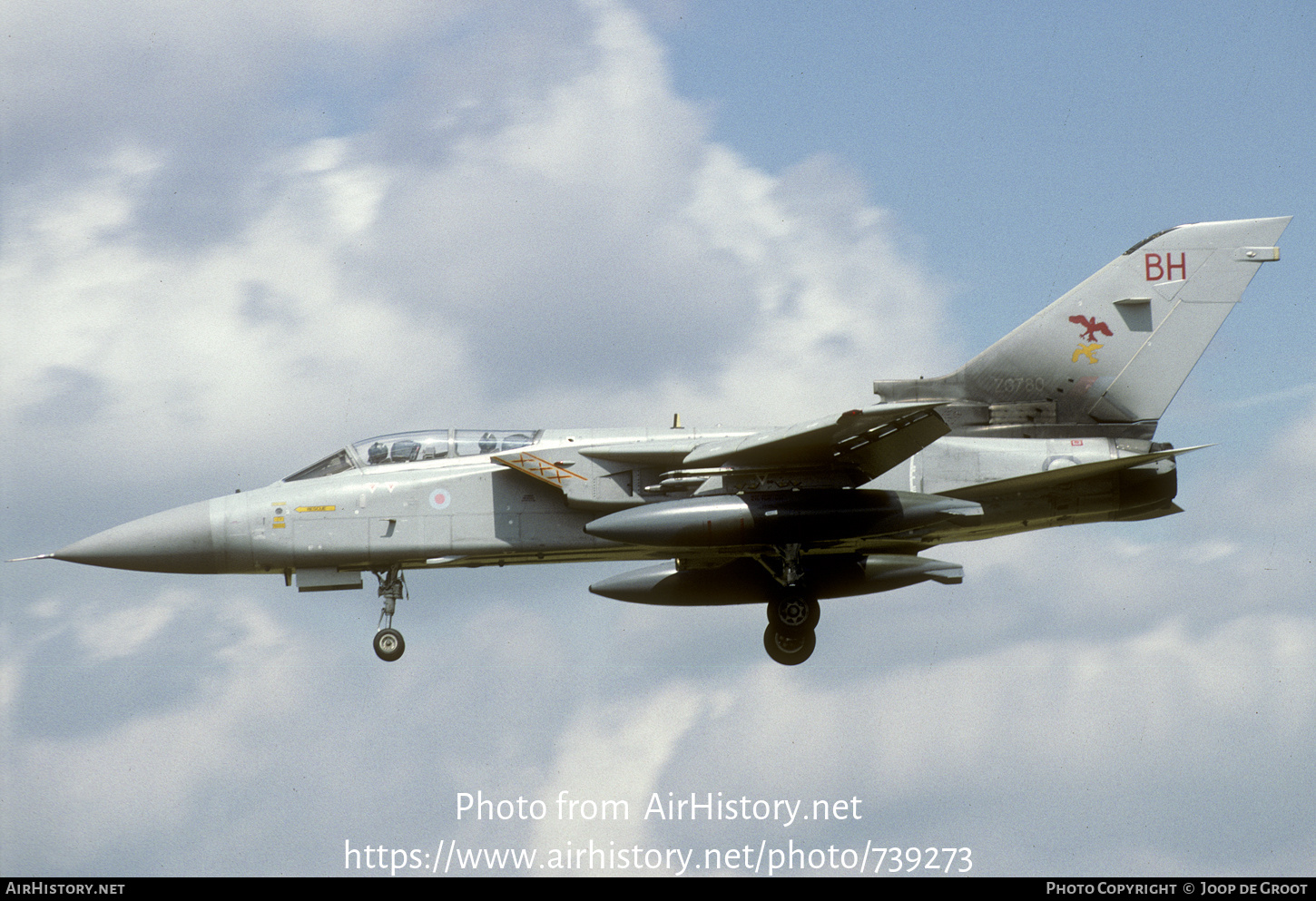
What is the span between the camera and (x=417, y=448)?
64.2ft

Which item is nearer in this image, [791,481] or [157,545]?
[791,481]

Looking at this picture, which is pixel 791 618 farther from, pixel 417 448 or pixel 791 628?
pixel 417 448

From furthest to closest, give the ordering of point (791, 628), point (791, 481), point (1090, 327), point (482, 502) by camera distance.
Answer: point (1090, 327)
point (791, 628)
point (482, 502)
point (791, 481)

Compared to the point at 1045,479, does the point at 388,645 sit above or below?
below

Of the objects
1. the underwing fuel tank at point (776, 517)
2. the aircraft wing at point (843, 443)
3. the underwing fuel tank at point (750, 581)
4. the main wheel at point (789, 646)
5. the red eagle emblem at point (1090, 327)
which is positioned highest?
the red eagle emblem at point (1090, 327)

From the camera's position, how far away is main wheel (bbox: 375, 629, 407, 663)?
63.6 ft

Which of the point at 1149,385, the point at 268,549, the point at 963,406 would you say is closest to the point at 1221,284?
the point at 1149,385

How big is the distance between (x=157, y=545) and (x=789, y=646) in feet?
28.7

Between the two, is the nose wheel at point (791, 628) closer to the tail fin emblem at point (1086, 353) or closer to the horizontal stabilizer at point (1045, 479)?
the horizontal stabilizer at point (1045, 479)

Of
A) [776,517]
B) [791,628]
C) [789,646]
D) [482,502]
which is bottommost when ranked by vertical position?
[789,646]

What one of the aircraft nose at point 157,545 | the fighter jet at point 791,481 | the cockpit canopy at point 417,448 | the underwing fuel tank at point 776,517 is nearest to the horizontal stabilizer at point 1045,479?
the fighter jet at point 791,481

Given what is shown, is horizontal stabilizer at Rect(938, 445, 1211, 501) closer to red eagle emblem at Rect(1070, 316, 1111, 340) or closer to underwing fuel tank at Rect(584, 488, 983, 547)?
underwing fuel tank at Rect(584, 488, 983, 547)

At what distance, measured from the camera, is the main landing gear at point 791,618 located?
19234mm

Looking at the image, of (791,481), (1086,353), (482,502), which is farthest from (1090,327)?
(482,502)
